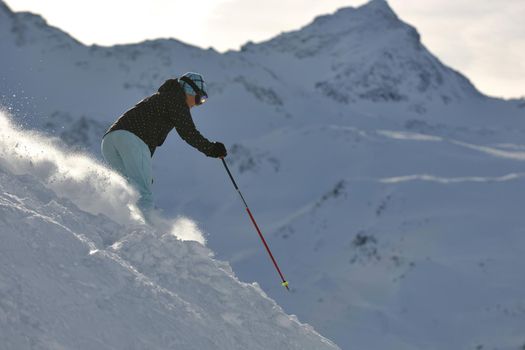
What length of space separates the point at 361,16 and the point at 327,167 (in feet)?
298

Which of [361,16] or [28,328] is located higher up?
[361,16]

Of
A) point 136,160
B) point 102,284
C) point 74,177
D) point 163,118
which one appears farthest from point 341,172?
point 102,284

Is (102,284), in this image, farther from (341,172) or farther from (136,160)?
(341,172)

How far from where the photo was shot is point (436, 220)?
2753 centimetres

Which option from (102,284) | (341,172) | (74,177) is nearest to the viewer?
(102,284)

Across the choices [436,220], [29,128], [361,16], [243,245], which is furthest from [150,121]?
[361,16]

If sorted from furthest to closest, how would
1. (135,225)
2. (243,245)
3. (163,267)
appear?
(243,245) < (135,225) < (163,267)

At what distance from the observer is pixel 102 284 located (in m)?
5.22

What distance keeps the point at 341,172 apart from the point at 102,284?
39.9m

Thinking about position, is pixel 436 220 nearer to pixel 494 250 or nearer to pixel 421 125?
pixel 494 250

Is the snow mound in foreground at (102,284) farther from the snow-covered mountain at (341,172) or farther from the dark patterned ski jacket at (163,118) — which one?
the snow-covered mountain at (341,172)

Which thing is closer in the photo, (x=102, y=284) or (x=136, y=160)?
(x=102, y=284)

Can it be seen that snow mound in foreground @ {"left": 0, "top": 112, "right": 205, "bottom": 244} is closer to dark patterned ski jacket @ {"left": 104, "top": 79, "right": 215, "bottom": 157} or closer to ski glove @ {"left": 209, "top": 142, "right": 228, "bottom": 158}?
dark patterned ski jacket @ {"left": 104, "top": 79, "right": 215, "bottom": 157}

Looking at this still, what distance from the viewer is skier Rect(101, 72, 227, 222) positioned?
802cm
